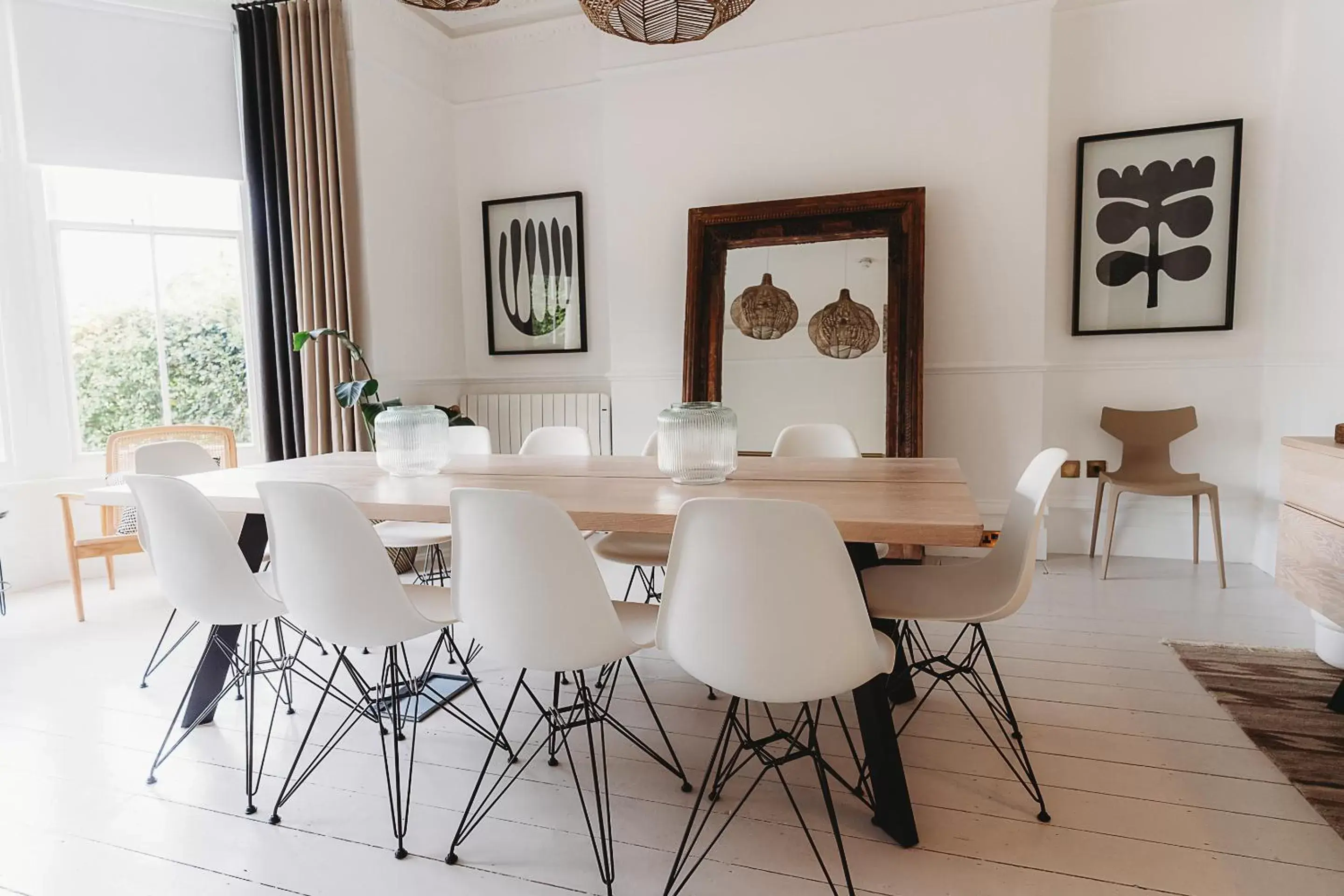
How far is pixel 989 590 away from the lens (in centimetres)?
194

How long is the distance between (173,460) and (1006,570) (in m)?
2.78

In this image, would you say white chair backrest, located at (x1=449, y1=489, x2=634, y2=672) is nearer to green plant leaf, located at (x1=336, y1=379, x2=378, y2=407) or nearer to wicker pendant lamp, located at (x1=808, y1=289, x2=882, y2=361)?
green plant leaf, located at (x1=336, y1=379, x2=378, y2=407)

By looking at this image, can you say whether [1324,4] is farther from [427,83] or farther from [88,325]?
[88,325]

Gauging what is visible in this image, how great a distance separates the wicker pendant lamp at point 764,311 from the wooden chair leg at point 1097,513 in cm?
174

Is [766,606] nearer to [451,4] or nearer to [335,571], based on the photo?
[335,571]

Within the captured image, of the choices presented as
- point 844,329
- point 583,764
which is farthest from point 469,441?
point 844,329

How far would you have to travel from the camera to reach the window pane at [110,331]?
3.97 metres

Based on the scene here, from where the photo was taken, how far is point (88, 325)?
4.01 metres

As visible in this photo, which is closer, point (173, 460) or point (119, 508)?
point (173, 460)

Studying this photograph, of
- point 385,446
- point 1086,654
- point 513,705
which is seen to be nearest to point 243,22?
point 385,446

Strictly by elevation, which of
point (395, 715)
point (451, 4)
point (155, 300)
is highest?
point (451, 4)

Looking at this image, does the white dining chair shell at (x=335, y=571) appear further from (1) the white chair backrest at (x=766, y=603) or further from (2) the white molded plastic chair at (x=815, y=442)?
(2) the white molded plastic chair at (x=815, y=442)

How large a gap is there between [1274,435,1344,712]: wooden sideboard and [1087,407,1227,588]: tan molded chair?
1115mm

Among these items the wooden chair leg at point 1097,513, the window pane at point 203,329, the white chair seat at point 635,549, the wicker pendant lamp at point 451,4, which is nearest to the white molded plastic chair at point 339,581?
the white chair seat at point 635,549
